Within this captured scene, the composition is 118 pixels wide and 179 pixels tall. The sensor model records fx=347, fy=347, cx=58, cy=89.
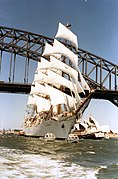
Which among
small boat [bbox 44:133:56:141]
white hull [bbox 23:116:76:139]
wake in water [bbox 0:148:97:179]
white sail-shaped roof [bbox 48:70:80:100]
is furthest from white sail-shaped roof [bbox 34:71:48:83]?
wake in water [bbox 0:148:97:179]

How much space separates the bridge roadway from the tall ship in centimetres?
194

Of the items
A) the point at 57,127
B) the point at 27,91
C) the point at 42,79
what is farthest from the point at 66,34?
the point at 57,127

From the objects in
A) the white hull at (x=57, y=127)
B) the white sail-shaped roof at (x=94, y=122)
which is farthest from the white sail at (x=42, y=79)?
the white sail-shaped roof at (x=94, y=122)

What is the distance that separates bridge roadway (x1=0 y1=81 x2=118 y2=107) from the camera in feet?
196

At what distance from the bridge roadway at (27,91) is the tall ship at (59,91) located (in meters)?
1.94

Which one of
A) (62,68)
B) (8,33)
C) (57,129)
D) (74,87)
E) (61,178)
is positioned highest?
(8,33)

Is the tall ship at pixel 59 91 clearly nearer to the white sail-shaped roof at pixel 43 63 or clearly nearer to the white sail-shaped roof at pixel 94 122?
the white sail-shaped roof at pixel 43 63

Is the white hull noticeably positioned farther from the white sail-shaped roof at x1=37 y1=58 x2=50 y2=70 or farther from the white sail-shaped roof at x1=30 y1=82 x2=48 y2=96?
the white sail-shaped roof at x1=37 y1=58 x2=50 y2=70

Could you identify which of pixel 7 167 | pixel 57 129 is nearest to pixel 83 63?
pixel 57 129

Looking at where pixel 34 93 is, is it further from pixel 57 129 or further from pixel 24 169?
pixel 24 169

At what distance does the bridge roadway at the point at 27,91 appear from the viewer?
59.7 meters

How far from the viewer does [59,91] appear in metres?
52.4

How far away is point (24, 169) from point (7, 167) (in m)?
0.74

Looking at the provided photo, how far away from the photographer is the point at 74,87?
50.5 m
